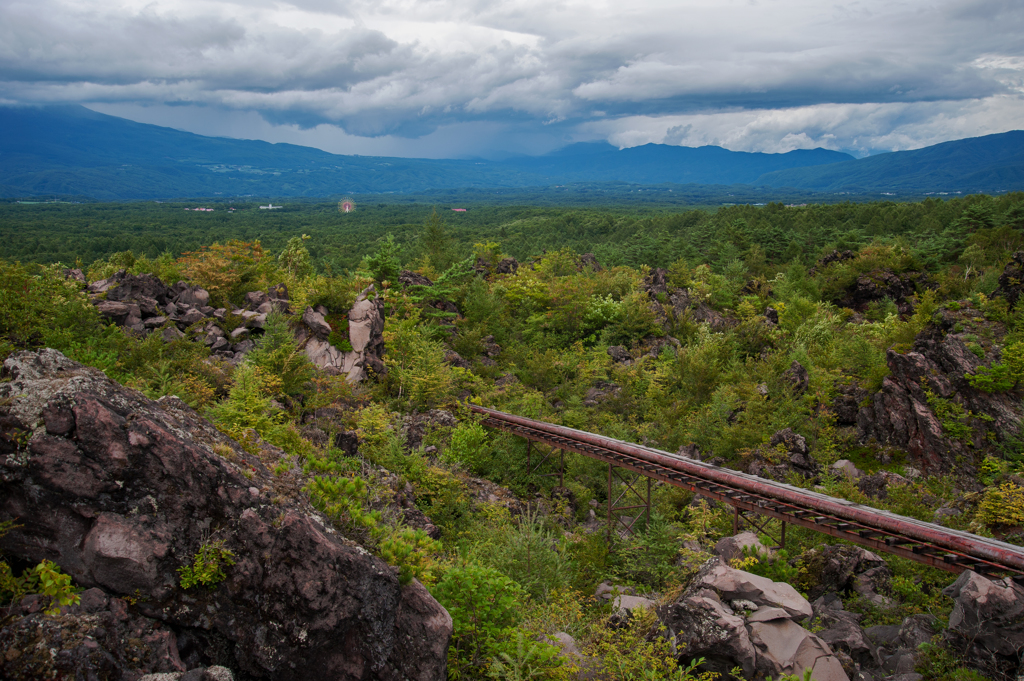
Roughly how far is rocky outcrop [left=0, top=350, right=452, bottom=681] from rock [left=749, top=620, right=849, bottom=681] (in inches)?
260

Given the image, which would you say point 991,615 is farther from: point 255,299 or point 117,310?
point 255,299

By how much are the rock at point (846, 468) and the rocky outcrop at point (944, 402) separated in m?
2.01

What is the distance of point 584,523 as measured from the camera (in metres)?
21.6

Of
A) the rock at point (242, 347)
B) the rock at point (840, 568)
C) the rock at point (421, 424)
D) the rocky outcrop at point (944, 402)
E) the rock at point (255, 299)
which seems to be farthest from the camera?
the rock at point (255, 299)

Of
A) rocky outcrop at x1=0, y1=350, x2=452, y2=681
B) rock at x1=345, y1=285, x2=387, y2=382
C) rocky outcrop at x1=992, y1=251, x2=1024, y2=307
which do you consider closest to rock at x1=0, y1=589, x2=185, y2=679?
rocky outcrop at x1=0, y1=350, x2=452, y2=681

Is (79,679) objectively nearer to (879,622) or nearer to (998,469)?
(879,622)

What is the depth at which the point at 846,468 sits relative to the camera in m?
24.5

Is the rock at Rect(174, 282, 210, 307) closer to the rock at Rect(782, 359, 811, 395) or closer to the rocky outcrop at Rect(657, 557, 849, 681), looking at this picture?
the rocky outcrop at Rect(657, 557, 849, 681)

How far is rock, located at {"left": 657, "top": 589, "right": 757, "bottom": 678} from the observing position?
10.2m

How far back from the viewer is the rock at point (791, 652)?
1035 cm

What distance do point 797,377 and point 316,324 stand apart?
25.0 meters

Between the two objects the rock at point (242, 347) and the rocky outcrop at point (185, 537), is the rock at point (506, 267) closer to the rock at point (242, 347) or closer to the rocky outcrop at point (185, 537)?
the rock at point (242, 347)

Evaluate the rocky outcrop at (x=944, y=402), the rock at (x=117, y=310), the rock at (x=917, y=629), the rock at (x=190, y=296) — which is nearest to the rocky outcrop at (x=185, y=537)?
the rock at (x=917, y=629)

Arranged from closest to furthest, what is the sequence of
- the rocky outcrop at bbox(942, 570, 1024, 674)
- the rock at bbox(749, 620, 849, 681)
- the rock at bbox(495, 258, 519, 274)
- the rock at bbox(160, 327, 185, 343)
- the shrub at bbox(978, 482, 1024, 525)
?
1. the rock at bbox(749, 620, 849, 681)
2. the rocky outcrop at bbox(942, 570, 1024, 674)
3. the shrub at bbox(978, 482, 1024, 525)
4. the rock at bbox(160, 327, 185, 343)
5. the rock at bbox(495, 258, 519, 274)
